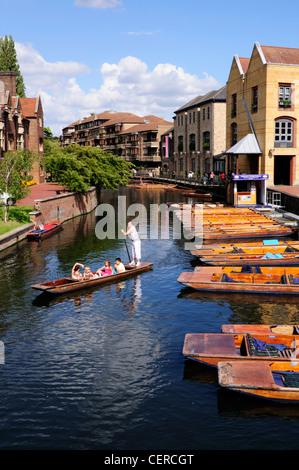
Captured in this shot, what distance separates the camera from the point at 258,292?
20.2m

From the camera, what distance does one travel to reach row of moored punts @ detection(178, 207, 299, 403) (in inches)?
453

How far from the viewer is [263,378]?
11.4 meters

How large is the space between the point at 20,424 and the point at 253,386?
5.51 m

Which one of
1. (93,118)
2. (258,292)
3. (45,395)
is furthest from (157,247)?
(93,118)

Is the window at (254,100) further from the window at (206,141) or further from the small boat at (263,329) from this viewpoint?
the small boat at (263,329)

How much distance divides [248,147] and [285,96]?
610 cm

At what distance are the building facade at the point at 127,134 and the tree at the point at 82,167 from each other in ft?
148

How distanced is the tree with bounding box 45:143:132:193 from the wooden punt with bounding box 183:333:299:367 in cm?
3340

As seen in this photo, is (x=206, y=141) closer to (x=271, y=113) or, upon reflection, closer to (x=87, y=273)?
(x=271, y=113)

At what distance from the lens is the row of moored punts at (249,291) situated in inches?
453

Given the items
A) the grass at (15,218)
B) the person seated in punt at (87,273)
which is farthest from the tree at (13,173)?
the person seated in punt at (87,273)

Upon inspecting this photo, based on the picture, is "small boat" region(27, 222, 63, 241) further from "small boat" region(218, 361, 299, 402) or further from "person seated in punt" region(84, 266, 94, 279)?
"small boat" region(218, 361, 299, 402)

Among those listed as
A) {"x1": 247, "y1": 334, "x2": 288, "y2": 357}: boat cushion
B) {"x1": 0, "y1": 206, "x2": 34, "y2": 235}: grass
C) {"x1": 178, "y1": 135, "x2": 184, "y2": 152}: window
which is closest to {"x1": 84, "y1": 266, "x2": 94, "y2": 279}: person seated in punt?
{"x1": 247, "y1": 334, "x2": 288, "y2": 357}: boat cushion

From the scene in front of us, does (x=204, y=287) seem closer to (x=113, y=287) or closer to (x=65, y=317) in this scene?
(x=113, y=287)
